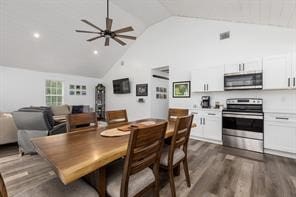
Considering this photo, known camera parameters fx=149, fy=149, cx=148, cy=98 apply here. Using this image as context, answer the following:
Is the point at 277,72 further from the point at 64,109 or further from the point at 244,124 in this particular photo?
the point at 64,109

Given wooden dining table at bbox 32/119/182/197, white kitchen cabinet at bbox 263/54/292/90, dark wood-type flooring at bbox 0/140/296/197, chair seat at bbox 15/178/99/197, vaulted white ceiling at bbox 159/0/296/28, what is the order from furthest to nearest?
white kitchen cabinet at bbox 263/54/292/90 < vaulted white ceiling at bbox 159/0/296/28 < dark wood-type flooring at bbox 0/140/296/197 < chair seat at bbox 15/178/99/197 < wooden dining table at bbox 32/119/182/197

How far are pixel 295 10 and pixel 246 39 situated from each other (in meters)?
1.35

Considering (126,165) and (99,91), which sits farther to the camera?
(99,91)

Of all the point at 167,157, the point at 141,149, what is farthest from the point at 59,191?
the point at 167,157

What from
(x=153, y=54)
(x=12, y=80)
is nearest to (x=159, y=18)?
(x=153, y=54)

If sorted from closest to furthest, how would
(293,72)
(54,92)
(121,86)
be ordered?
(293,72), (54,92), (121,86)

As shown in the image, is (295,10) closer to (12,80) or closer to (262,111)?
(262,111)

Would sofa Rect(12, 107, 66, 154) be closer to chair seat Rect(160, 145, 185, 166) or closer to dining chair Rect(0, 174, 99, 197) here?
dining chair Rect(0, 174, 99, 197)

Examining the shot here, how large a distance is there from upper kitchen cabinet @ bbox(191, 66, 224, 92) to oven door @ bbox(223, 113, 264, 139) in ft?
2.59

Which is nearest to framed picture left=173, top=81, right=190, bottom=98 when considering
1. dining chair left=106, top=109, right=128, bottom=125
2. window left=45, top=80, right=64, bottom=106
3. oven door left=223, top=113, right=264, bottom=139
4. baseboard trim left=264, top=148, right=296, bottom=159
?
oven door left=223, top=113, right=264, bottom=139

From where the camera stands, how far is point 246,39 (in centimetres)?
374

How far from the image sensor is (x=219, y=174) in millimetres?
2369

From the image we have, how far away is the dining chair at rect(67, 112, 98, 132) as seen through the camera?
6.75 ft

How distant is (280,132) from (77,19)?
590 centimetres
